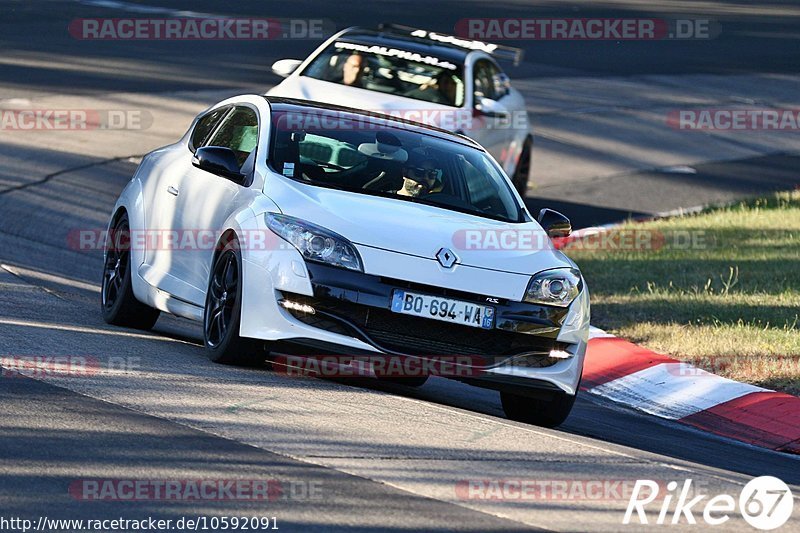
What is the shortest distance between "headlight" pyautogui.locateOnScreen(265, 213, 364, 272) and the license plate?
27 cm

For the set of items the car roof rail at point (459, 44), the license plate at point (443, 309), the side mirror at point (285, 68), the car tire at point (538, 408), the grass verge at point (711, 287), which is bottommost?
the grass verge at point (711, 287)

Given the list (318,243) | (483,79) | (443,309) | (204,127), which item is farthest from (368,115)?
(483,79)

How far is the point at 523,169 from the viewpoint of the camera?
18328 mm

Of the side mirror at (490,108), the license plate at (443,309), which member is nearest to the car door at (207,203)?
the license plate at (443,309)

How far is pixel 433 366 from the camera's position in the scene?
26.2 ft

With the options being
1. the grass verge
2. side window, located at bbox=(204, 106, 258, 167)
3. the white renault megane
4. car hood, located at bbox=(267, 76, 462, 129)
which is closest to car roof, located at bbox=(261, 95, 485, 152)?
the white renault megane

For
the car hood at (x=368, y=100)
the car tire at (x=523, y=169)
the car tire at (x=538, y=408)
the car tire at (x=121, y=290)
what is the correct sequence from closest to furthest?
the car tire at (x=538, y=408) < the car tire at (x=121, y=290) < the car hood at (x=368, y=100) < the car tire at (x=523, y=169)

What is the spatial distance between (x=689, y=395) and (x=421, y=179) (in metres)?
2.63

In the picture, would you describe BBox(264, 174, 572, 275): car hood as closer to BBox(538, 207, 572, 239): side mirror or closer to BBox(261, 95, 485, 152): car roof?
BBox(538, 207, 572, 239): side mirror

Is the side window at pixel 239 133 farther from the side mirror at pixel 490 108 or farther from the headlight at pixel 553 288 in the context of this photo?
the side mirror at pixel 490 108

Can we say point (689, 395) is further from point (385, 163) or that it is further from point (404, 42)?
point (404, 42)

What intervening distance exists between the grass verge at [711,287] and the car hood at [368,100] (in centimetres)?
191

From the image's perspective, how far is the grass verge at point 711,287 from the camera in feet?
37.4

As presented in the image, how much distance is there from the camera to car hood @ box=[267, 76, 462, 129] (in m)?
15.2
